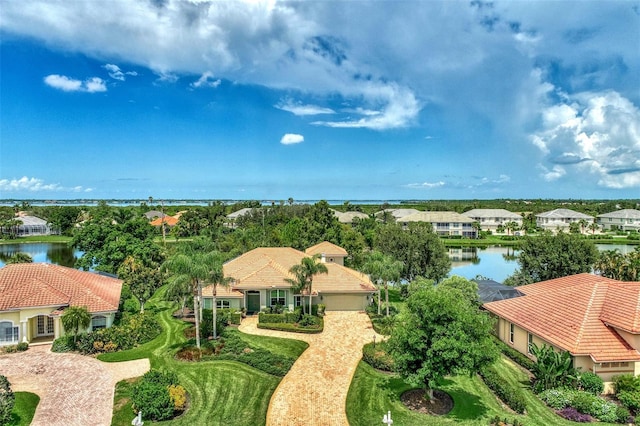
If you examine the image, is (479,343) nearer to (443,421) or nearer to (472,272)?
(443,421)

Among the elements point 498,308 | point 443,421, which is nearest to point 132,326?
point 443,421

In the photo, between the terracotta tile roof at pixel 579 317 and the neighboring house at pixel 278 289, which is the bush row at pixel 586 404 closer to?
the terracotta tile roof at pixel 579 317

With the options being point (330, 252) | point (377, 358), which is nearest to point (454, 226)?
point (330, 252)

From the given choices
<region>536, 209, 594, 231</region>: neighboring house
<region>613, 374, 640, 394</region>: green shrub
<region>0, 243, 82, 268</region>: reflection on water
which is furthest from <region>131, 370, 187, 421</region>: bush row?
<region>536, 209, 594, 231</region>: neighboring house

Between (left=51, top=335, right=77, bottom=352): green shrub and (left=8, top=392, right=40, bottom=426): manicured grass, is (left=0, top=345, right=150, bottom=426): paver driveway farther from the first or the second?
(left=51, top=335, right=77, bottom=352): green shrub

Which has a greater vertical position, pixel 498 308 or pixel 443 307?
pixel 443 307
